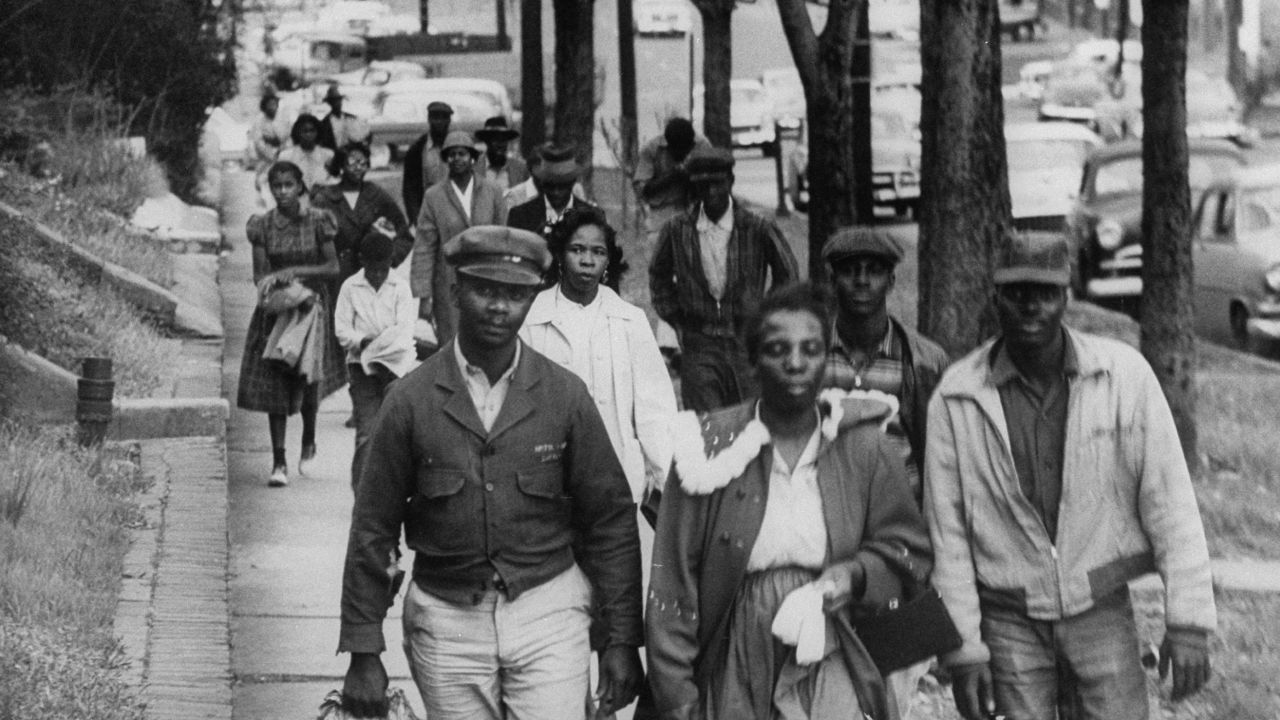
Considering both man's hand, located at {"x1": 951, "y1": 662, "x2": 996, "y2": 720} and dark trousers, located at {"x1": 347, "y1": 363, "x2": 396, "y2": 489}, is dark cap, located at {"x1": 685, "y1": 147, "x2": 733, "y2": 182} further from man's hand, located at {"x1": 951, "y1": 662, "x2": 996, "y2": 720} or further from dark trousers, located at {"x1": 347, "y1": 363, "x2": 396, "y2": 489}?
man's hand, located at {"x1": 951, "y1": 662, "x2": 996, "y2": 720}

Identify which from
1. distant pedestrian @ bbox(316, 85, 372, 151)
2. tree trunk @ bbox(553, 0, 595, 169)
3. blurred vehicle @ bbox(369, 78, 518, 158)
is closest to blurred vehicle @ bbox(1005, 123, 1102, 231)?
tree trunk @ bbox(553, 0, 595, 169)

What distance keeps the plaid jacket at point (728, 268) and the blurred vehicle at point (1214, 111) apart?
3173 cm

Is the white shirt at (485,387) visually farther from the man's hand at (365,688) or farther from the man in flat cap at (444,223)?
the man in flat cap at (444,223)

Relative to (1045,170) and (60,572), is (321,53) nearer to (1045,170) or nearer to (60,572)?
(1045,170)

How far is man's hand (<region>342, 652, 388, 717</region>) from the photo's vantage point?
17.8ft

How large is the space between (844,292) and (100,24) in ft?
57.7

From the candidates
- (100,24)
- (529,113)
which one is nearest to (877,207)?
(529,113)

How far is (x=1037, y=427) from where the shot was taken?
5688 millimetres

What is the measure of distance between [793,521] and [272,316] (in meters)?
7.64

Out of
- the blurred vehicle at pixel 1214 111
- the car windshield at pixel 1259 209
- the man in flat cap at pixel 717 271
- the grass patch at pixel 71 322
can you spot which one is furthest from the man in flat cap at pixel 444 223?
the blurred vehicle at pixel 1214 111

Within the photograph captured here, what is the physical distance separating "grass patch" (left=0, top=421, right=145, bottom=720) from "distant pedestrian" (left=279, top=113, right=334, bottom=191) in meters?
8.00

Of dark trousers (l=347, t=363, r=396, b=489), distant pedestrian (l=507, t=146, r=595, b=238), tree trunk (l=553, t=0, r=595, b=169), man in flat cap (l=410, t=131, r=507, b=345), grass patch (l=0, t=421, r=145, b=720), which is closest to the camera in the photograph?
grass patch (l=0, t=421, r=145, b=720)

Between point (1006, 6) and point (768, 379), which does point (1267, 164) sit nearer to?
point (768, 379)

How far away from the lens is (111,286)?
1533 centimetres
